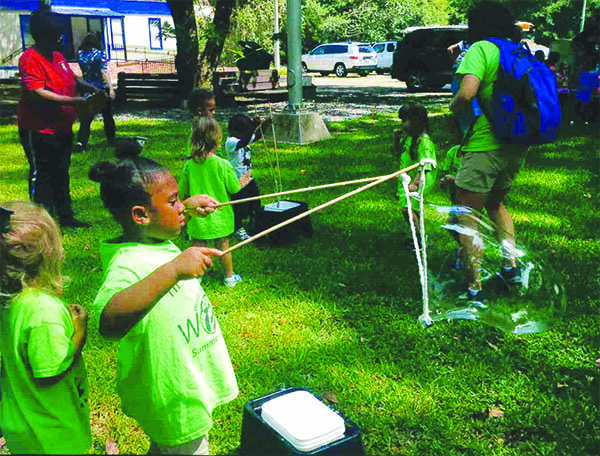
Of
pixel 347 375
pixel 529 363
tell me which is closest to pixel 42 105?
pixel 347 375

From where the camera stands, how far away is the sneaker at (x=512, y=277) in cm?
315

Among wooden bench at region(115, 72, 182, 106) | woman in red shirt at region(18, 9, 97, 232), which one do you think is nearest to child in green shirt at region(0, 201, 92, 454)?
woman in red shirt at region(18, 9, 97, 232)

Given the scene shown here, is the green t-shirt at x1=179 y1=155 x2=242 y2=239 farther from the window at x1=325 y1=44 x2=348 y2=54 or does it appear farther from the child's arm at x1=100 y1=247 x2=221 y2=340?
the window at x1=325 y1=44 x2=348 y2=54

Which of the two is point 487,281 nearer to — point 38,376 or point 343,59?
point 38,376

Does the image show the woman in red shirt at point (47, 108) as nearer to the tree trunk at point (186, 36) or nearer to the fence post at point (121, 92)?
the tree trunk at point (186, 36)

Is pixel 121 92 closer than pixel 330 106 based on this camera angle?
No

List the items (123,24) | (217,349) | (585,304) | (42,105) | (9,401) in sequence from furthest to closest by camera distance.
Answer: (123,24) < (42,105) < (585,304) < (217,349) < (9,401)

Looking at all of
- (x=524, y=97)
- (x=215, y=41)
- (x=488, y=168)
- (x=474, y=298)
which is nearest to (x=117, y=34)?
(x=215, y=41)

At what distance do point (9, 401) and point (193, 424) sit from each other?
61 cm

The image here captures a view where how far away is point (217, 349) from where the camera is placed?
221 centimetres

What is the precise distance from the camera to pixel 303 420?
2527 mm

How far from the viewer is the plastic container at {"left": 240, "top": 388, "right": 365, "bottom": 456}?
7.95 ft

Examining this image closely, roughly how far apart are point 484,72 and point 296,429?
8.24 ft

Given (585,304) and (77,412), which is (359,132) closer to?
(585,304)
